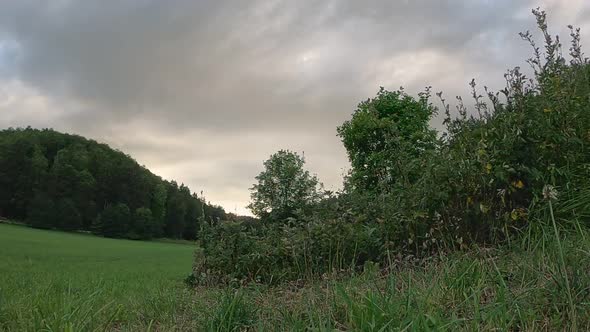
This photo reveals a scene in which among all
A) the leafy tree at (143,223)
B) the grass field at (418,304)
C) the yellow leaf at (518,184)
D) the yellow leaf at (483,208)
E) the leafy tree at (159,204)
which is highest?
the leafy tree at (159,204)

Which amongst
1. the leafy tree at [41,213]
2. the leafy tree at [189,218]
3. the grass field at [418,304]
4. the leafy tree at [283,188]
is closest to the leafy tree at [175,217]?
the leafy tree at [189,218]

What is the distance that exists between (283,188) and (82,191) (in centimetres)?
6411

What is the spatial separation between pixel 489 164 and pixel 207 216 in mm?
4889

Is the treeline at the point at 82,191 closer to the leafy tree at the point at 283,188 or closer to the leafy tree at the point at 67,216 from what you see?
the leafy tree at the point at 67,216

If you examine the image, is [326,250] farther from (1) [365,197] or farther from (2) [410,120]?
(2) [410,120]

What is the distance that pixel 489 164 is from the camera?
3.89 meters

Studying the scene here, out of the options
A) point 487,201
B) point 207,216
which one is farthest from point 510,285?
point 207,216

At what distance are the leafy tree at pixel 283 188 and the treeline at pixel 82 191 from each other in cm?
3062

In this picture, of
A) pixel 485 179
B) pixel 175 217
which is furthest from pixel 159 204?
pixel 485 179

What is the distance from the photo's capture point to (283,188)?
16.0m

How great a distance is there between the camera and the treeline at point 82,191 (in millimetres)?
67906

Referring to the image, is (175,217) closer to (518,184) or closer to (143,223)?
(143,223)

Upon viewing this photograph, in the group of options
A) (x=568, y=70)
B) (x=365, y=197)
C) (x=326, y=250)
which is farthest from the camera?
(x=365, y=197)

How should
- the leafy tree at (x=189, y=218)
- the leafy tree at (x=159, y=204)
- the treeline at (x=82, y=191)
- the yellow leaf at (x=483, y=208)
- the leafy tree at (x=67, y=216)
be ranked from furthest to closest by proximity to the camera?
1. the leafy tree at (x=189, y=218)
2. the leafy tree at (x=159, y=204)
3. the treeline at (x=82, y=191)
4. the leafy tree at (x=67, y=216)
5. the yellow leaf at (x=483, y=208)
